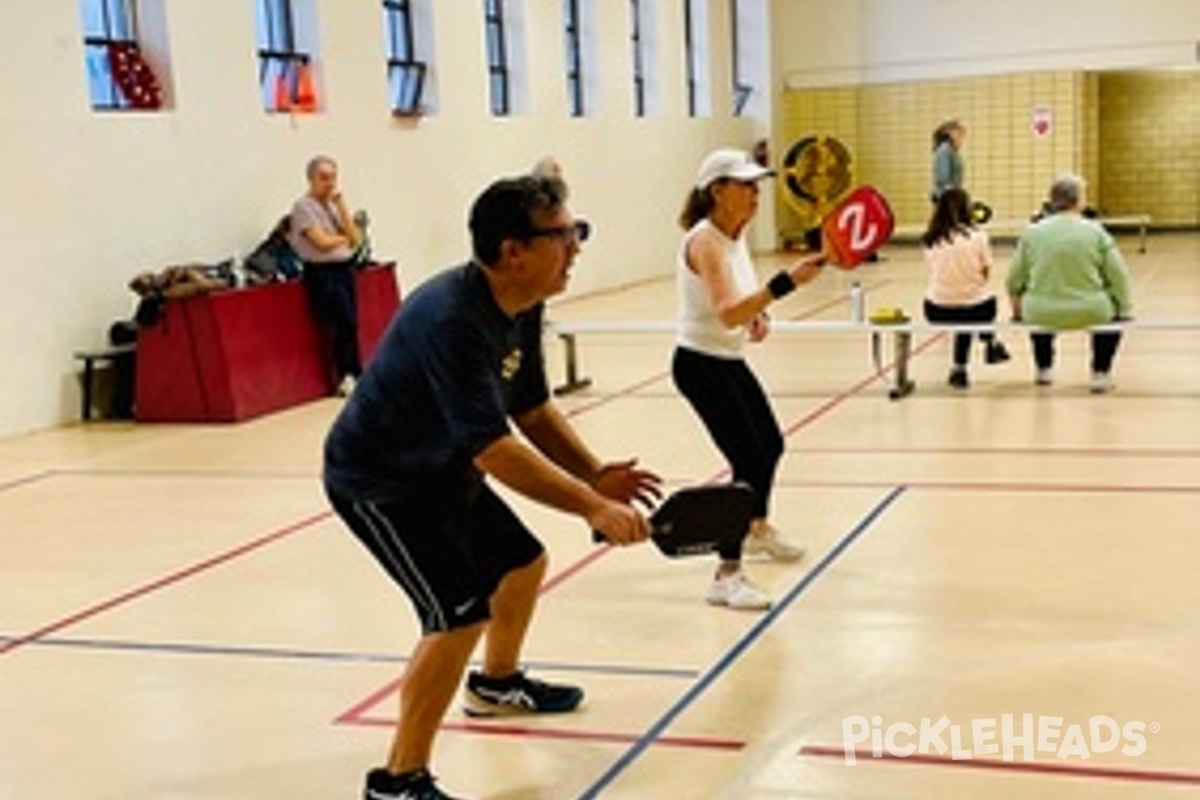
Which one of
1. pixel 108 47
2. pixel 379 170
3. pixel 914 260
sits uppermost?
pixel 108 47

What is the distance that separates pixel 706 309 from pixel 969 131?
717 inches

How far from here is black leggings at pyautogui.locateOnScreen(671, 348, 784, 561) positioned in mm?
4988

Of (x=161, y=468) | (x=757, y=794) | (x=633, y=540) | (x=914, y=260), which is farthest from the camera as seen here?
(x=914, y=260)

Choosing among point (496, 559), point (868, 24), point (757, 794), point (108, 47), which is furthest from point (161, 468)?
point (868, 24)

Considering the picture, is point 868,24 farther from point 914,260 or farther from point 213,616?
point 213,616

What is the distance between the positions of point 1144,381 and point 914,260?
10651 mm

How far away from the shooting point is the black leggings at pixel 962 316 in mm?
9133

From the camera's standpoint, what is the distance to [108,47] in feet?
34.6

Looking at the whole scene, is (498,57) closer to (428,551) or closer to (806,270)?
(806,270)

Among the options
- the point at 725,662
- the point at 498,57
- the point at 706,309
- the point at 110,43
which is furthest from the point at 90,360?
the point at 498,57

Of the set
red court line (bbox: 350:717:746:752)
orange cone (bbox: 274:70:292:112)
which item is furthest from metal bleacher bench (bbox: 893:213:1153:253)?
red court line (bbox: 350:717:746:752)

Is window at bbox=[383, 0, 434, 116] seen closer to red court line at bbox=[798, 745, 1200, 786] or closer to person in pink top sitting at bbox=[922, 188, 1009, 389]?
person in pink top sitting at bbox=[922, 188, 1009, 389]

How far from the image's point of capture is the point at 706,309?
16.4ft

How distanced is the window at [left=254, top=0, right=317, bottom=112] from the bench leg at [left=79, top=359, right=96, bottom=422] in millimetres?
3058
